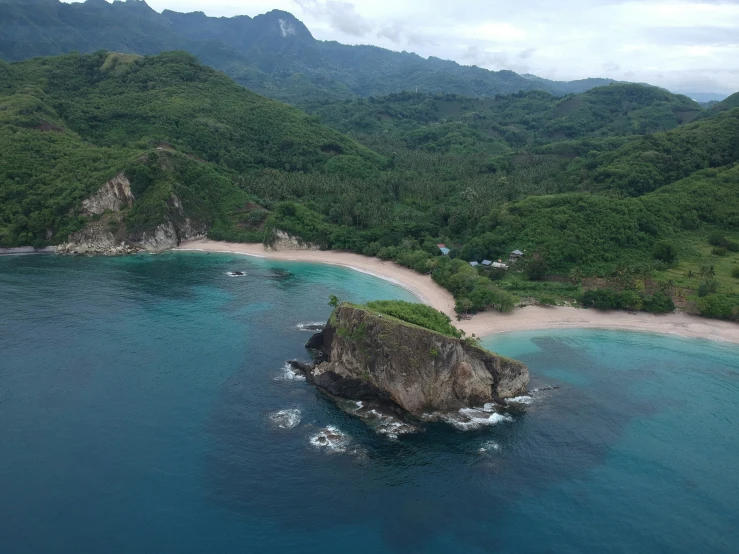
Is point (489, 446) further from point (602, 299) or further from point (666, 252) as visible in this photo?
point (666, 252)

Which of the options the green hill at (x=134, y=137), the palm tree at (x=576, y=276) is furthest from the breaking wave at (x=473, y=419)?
the green hill at (x=134, y=137)

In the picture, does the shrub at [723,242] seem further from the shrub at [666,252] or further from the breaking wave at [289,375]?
the breaking wave at [289,375]

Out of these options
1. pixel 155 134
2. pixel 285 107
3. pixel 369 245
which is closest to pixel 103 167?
pixel 155 134

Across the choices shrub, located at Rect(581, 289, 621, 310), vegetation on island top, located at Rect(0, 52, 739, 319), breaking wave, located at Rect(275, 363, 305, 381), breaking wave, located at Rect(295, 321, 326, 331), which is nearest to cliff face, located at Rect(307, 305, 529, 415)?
breaking wave, located at Rect(275, 363, 305, 381)

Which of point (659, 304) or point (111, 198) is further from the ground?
point (111, 198)

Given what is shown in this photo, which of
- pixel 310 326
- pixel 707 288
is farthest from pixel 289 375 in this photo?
pixel 707 288

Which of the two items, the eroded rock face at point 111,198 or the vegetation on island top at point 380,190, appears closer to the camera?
the vegetation on island top at point 380,190

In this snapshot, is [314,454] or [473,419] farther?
[473,419]
